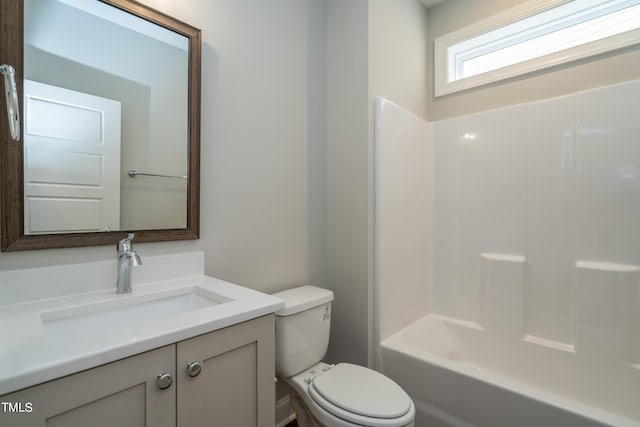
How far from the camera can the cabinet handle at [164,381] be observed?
750mm

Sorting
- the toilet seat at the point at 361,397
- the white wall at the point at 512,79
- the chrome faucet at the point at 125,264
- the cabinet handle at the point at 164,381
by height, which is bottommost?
the toilet seat at the point at 361,397

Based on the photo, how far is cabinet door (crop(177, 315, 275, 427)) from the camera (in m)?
0.81

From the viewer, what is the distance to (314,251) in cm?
191

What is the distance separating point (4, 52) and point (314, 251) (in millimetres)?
1540

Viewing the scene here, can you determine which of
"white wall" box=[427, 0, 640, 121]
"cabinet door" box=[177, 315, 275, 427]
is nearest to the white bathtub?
"cabinet door" box=[177, 315, 275, 427]

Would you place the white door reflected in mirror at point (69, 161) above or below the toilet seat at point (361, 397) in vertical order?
above

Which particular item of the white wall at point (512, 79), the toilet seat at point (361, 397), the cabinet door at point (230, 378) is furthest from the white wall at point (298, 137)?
the cabinet door at point (230, 378)

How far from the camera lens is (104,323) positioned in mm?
1015

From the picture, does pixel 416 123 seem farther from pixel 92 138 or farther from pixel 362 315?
pixel 92 138

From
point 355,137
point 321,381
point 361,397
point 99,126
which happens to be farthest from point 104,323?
point 355,137

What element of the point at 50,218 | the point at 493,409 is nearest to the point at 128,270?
the point at 50,218

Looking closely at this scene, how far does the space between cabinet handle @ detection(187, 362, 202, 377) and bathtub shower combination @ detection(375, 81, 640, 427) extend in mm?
1118

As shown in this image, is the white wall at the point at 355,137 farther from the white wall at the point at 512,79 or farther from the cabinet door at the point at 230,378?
the cabinet door at the point at 230,378

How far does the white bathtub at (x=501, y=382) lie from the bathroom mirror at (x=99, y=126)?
1.34m
